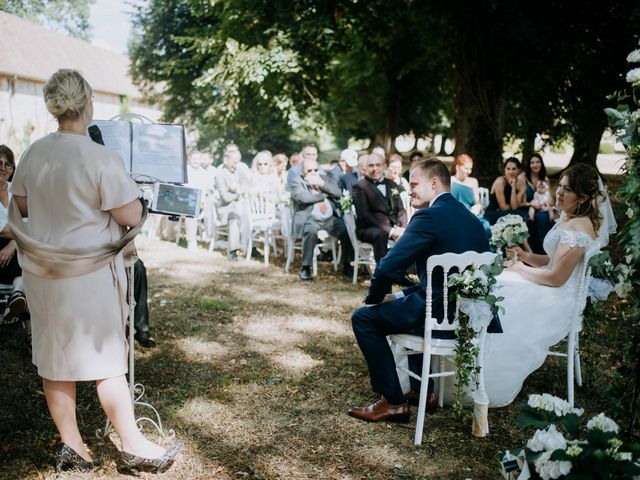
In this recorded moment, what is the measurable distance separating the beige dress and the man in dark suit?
5206 millimetres

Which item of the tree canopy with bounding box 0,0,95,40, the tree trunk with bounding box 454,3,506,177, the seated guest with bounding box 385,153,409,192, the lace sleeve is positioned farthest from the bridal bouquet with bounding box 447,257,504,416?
the tree canopy with bounding box 0,0,95,40

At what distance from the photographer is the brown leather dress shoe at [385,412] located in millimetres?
4180

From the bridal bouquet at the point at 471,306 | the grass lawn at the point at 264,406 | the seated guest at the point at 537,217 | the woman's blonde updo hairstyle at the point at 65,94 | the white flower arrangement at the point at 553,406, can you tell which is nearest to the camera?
the white flower arrangement at the point at 553,406

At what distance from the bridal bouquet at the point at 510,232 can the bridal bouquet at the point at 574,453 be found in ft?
8.04

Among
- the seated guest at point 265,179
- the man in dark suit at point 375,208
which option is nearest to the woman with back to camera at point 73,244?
the man in dark suit at point 375,208

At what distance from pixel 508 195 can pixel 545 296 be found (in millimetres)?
5278

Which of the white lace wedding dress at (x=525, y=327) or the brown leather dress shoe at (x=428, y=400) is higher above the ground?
the white lace wedding dress at (x=525, y=327)

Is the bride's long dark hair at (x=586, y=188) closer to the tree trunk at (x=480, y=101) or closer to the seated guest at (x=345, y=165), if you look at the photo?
the seated guest at (x=345, y=165)

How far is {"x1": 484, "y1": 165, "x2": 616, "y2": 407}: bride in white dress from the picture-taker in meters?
4.39

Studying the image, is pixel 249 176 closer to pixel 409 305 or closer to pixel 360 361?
pixel 360 361

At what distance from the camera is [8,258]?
5383 millimetres

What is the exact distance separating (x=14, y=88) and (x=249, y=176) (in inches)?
914

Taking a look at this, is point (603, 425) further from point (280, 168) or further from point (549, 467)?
point (280, 168)

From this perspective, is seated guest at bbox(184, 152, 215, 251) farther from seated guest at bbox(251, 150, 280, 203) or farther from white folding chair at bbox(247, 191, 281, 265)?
white folding chair at bbox(247, 191, 281, 265)
